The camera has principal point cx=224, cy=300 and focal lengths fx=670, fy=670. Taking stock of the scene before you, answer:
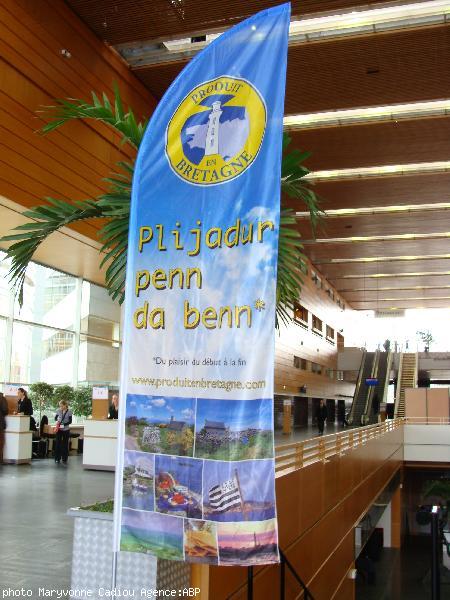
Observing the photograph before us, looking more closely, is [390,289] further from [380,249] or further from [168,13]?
[168,13]

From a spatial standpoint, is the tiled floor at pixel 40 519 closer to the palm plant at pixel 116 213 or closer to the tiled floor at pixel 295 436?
the palm plant at pixel 116 213

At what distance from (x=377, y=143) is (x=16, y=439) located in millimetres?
9836

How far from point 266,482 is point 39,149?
8.07 meters

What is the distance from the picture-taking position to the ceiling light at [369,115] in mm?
13468

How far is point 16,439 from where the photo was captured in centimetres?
1280

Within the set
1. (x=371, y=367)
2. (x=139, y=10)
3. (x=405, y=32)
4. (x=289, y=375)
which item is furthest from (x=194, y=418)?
(x=371, y=367)

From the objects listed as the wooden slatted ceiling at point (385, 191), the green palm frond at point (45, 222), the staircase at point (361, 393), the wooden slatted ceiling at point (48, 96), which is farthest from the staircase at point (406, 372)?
the green palm frond at point (45, 222)

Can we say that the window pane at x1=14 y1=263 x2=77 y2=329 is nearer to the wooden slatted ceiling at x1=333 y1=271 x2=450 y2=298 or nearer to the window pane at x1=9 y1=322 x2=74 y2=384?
the window pane at x1=9 y1=322 x2=74 y2=384

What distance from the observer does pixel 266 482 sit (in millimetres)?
2863

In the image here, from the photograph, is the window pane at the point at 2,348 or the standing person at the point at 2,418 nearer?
the standing person at the point at 2,418

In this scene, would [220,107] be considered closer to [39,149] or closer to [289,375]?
[39,149]

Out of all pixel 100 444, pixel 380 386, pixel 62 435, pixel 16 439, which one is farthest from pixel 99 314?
pixel 380 386

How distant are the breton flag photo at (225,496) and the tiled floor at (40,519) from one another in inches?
87.7

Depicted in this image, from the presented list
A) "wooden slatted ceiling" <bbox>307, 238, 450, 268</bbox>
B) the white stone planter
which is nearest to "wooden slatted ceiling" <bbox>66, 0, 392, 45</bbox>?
the white stone planter
